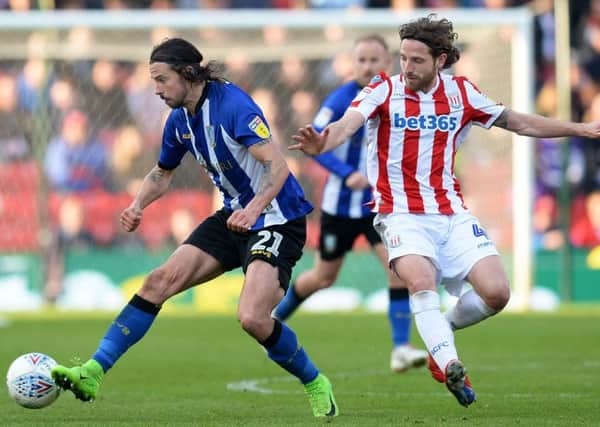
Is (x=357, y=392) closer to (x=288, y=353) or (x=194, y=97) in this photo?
(x=288, y=353)

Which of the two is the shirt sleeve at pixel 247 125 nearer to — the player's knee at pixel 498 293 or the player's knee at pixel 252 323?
the player's knee at pixel 252 323

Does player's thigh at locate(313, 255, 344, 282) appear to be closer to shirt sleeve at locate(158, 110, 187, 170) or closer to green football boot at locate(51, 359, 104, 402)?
shirt sleeve at locate(158, 110, 187, 170)

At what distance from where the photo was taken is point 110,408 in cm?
723

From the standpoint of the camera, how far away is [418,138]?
6969 millimetres

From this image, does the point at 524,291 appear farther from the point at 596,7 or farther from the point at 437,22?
the point at 437,22

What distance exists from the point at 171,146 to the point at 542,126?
201cm

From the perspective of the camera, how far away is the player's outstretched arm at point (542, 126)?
6895 mm

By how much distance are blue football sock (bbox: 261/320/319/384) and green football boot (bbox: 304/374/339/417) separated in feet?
0.13

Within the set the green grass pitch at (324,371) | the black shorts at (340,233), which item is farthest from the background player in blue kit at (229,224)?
the black shorts at (340,233)

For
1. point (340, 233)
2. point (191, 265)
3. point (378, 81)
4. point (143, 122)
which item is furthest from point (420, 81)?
point (143, 122)

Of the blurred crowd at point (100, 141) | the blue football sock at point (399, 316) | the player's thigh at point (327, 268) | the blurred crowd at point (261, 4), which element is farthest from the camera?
the blurred crowd at point (261, 4)

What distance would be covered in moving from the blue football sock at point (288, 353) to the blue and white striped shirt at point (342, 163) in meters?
3.18

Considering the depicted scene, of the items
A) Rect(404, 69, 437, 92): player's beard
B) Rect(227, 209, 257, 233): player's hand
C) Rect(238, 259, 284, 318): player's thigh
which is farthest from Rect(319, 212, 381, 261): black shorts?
Rect(227, 209, 257, 233): player's hand

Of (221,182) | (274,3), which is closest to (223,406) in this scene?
(221,182)
